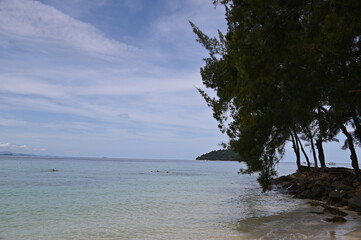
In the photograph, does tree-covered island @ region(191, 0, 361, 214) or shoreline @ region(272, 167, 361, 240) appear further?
shoreline @ region(272, 167, 361, 240)

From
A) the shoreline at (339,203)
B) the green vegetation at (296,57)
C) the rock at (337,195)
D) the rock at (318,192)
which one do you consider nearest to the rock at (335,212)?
the shoreline at (339,203)

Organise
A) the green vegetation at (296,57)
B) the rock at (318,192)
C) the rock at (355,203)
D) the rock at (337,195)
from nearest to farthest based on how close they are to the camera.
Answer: the green vegetation at (296,57), the rock at (355,203), the rock at (337,195), the rock at (318,192)

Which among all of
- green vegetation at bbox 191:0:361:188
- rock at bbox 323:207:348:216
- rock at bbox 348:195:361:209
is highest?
green vegetation at bbox 191:0:361:188

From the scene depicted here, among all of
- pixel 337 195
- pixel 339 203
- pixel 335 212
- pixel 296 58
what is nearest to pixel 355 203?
pixel 339 203

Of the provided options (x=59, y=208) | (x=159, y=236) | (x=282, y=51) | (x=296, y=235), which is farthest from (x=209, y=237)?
(x=59, y=208)

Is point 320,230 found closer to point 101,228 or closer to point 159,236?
point 159,236

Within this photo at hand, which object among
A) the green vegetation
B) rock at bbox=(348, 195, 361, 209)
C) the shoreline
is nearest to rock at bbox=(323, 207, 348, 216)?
the shoreline

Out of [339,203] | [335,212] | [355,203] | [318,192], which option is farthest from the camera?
[318,192]

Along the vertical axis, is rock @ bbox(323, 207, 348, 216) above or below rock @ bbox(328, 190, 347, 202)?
below

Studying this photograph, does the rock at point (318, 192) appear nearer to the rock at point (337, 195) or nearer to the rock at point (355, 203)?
the rock at point (337, 195)

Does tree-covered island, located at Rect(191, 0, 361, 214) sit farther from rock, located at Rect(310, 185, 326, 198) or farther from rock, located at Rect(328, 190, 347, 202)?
rock, located at Rect(310, 185, 326, 198)

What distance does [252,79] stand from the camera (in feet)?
28.0

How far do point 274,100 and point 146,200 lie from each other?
466 inches

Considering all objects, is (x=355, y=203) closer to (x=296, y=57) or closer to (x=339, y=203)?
(x=339, y=203)
